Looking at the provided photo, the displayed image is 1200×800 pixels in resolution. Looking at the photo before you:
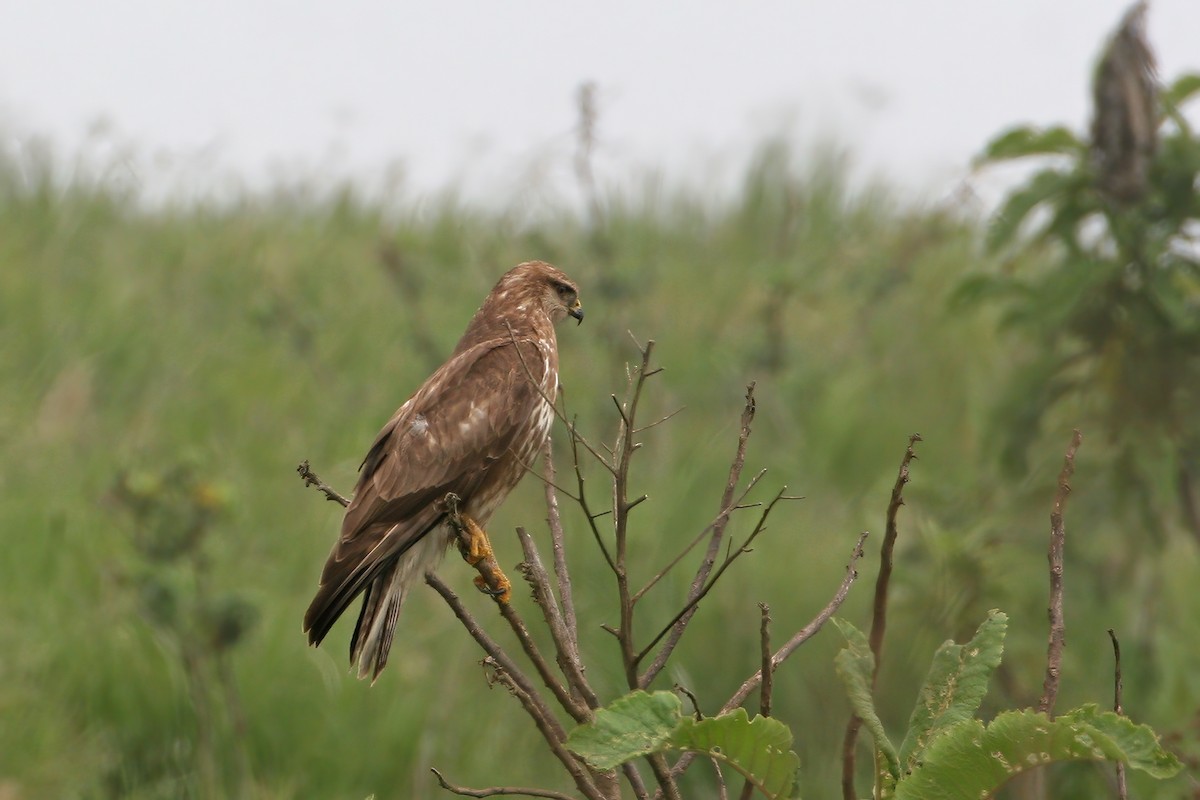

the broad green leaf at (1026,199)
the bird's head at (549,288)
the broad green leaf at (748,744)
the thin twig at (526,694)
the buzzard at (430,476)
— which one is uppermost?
the broad green leaf at (1026,199)

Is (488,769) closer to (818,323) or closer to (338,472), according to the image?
Answer: (338,472)

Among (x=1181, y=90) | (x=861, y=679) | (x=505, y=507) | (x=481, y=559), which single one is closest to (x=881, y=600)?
(x=861, y=679)

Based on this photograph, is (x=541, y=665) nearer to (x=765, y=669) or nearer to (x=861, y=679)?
(x=765, y=669)

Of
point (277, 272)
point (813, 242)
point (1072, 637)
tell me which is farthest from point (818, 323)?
point (1072, 637)

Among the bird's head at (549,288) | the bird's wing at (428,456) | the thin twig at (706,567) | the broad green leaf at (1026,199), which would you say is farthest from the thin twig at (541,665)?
the broad green leaf at (1026,199)

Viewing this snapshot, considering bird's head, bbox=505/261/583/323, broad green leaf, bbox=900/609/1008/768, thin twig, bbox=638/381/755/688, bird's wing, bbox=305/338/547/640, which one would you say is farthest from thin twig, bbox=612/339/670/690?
bird's head, bbox=505/261/583/323

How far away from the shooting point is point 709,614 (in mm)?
6145

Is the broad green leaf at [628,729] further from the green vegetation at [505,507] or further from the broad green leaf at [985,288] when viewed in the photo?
the broad green leaf at [985,288]

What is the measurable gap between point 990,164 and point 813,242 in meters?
5.35

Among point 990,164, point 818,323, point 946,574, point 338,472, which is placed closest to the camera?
point 946,574

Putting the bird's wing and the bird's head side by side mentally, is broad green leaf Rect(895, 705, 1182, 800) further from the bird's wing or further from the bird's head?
the bird's head

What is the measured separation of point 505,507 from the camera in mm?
6902

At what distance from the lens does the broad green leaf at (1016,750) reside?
1914 millimetres

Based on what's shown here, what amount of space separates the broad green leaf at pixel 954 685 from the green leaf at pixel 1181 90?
3.97m
